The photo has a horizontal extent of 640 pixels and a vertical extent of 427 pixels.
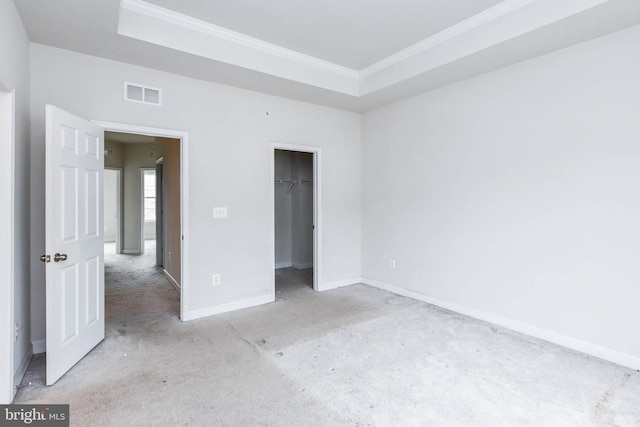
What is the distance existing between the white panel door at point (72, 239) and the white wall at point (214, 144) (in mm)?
411

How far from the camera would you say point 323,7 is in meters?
2.83

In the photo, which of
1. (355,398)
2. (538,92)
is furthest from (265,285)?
(538,92)

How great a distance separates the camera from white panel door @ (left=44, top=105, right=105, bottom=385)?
238cm

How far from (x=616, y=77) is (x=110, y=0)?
12.7 ft

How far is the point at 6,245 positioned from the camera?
2084 millimetres

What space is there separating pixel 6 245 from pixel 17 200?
0.52 metres

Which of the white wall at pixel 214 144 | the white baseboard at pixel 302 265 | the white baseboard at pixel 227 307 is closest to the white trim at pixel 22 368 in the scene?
the white wall at pixel 214 144

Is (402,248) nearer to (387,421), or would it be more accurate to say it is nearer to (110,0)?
(387,421)

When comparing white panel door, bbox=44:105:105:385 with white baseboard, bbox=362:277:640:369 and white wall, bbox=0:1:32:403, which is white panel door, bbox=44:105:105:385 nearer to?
white wall, bbox=0:1:32:403

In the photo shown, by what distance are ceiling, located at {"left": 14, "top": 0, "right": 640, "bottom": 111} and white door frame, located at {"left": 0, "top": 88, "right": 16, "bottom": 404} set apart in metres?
0.91

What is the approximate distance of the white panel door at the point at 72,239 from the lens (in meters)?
2.38

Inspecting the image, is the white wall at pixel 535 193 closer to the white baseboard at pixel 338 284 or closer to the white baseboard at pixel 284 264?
the white baseboard at pixel 338 284

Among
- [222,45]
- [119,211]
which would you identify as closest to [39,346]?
[222,45]

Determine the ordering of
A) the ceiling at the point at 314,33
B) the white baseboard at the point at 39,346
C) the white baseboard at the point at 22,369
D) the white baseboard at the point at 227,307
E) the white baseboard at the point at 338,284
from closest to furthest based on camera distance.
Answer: the white baseboard at the point at 22,369 → the ceiling at the point at 314,33 → the white baseboard at the point at 39,346 → the white baseboard at the point at 227,307 → the white baseboard at the point at 338,284
